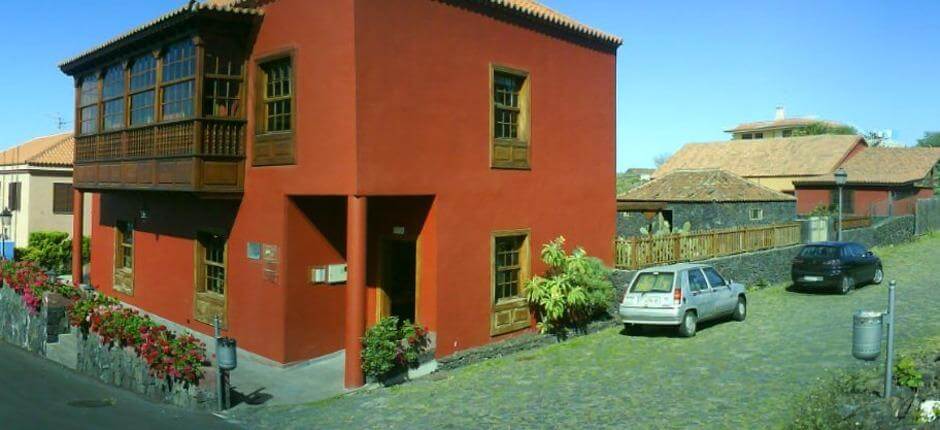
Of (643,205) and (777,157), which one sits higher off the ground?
(777,157)

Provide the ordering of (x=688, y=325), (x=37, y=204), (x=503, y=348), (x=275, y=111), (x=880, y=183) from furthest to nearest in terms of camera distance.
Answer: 1. (x=880, y=183)
2. (x=37, y=204)
3. (x=688, y=325)
4. (x=503, y=348)
5. (x=275, y=111)

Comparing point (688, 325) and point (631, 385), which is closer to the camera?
point (631, 385)

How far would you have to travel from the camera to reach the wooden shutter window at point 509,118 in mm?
15188

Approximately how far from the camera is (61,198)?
32062mm

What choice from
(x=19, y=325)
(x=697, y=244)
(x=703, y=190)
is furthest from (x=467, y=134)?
(x=703, y=190)

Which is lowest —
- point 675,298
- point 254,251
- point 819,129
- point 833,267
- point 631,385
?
point 631,385

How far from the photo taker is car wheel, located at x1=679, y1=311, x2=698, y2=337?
15328 mm

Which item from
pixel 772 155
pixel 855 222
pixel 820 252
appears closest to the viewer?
pixel 820 252

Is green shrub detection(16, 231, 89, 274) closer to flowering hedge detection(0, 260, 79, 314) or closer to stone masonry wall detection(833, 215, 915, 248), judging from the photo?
flowering hedge detection(0, 260, 79, 314)

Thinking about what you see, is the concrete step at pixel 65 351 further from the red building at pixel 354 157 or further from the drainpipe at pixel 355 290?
the drainpipe at pixel 355 290

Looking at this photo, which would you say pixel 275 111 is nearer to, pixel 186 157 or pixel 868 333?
pixel 186 157


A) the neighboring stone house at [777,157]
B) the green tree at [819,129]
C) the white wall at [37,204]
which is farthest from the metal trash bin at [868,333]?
the green tree at [819,129]

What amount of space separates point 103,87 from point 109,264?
602 cm

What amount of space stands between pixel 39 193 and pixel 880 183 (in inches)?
1633
